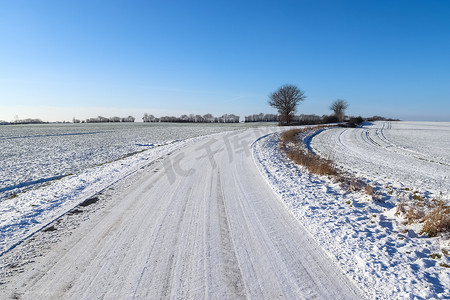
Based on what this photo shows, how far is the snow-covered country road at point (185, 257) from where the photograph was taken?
361 cm

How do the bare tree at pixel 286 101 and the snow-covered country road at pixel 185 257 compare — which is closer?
the snow-covered country road at pixel 185 257

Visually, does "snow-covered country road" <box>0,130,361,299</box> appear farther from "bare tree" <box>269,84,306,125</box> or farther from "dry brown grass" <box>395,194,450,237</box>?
"bare tree" <box>269,84,306,125</box>

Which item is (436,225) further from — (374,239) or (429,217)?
(374,239)

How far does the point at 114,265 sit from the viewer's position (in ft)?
13.9

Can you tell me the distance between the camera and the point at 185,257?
4461 millimetres

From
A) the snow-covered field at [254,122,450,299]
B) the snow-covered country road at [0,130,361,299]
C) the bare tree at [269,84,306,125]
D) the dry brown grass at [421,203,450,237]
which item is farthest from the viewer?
the bare tree at [269,84,306,125]

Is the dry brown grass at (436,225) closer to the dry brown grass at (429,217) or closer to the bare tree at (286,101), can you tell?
the dry brown grass at (429,217)

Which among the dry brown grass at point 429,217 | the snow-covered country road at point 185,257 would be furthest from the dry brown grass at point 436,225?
the snow-covered country road at point 185,257

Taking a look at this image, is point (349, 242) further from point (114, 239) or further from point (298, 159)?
point (298, 159)

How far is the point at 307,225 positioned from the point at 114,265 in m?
4.20

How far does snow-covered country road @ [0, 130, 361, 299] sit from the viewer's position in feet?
11.8

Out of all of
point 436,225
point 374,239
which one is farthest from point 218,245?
point 436,225

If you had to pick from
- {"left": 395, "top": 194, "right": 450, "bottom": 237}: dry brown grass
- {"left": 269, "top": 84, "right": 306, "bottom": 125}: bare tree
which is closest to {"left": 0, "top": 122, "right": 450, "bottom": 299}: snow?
{"left": 395, "top": 194, "right": 450, "bottom": 237}: dry brown grass

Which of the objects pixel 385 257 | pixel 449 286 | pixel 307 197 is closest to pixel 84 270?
pixel 385 257
